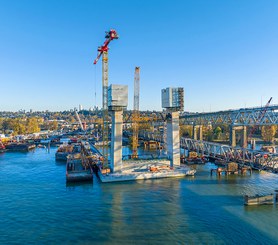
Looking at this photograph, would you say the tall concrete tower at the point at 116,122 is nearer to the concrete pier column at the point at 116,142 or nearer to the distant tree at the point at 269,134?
the concrete pier column at the point at 116,142

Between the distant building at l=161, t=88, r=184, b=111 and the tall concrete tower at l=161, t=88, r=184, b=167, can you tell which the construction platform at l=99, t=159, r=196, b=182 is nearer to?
the tall concrete tower at l=161, t=88, r=184, b=167

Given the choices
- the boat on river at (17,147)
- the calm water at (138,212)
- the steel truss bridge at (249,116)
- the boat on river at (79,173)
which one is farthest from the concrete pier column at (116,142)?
the boat on river at (17,147)

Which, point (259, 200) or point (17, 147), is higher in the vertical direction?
point (17, 147)

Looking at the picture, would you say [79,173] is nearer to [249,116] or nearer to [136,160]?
[136,160]

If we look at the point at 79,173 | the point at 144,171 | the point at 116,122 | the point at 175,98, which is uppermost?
the point at 175,98

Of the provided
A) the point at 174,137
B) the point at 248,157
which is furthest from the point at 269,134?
the point at 174,137
